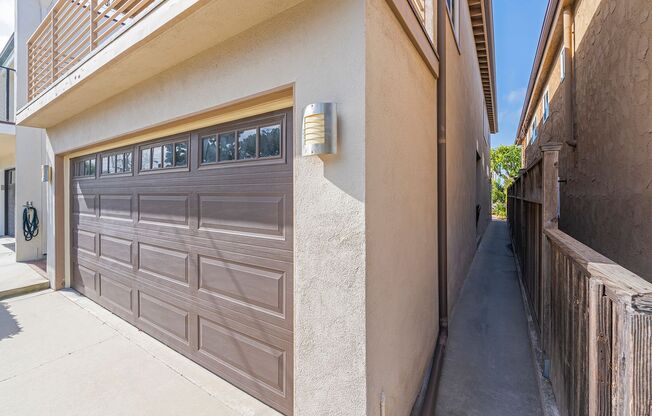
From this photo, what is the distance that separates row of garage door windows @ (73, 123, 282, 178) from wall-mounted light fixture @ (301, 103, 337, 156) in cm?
60

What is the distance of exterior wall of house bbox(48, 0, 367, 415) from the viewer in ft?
5.61

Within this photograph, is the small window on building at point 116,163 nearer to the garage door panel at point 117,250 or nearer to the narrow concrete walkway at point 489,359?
the garage door panel at point 117,250

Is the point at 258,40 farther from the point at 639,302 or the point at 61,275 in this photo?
the point at 61,275

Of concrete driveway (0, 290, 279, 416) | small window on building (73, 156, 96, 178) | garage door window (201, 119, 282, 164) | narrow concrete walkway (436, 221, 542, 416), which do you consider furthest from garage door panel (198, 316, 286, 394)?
small window on building (73, 156, 96, 178)

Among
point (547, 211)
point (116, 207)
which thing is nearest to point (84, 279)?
point (116, 207)

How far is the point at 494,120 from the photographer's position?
1449cm

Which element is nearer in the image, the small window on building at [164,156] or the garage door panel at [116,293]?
the small window on building at [164,156]

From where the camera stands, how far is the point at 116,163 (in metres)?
4.22

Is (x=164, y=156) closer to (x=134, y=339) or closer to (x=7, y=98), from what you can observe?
(x=134, y=339)

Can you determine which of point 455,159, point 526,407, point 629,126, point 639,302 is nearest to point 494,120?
point 455,159

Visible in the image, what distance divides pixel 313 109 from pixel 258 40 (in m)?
0.85

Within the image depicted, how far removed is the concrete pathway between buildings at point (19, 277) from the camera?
506 cm

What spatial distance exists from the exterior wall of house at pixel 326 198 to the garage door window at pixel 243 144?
307 millimetres

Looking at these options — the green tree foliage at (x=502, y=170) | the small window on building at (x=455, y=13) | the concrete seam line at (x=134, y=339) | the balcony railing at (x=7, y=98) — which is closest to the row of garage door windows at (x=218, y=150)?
the concrete seam line at (x=134, y=339)
